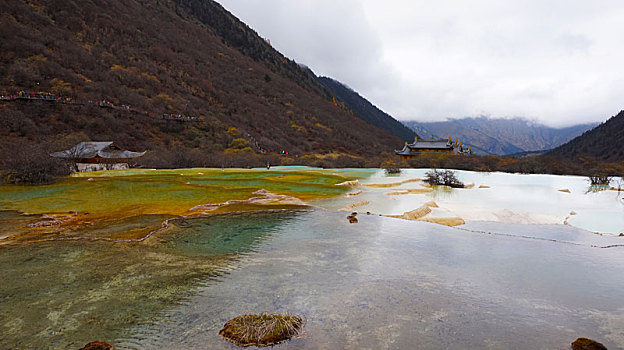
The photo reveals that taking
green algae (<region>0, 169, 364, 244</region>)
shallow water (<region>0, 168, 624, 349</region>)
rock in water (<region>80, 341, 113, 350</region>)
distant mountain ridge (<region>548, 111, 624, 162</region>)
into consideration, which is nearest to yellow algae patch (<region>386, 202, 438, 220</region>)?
shallow water (<region>0, 168, 624, 349</region>)

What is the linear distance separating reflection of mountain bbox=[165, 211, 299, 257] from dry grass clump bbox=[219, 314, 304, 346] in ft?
11.0

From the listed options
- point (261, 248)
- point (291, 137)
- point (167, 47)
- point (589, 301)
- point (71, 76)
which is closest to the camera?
point (589, 301)

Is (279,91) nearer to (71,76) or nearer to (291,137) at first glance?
(291,137)

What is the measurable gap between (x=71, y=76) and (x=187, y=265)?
204ft

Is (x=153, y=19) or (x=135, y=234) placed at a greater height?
(x=153, y=19)

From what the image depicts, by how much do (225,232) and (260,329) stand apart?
18.5 feet

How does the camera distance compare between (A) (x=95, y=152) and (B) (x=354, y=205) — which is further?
(A) (x=95, y=152)

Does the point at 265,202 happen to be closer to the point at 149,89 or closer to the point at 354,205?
the point at 354,205

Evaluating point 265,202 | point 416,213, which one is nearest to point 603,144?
point 416,213

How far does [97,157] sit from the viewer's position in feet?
109

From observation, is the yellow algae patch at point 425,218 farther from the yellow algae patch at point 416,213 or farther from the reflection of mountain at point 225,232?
the reflection of mountain at point 225,232

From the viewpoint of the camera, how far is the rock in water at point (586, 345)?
375 centimetres

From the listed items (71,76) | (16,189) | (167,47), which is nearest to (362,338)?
(16,189)

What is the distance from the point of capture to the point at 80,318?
14.9 feet
